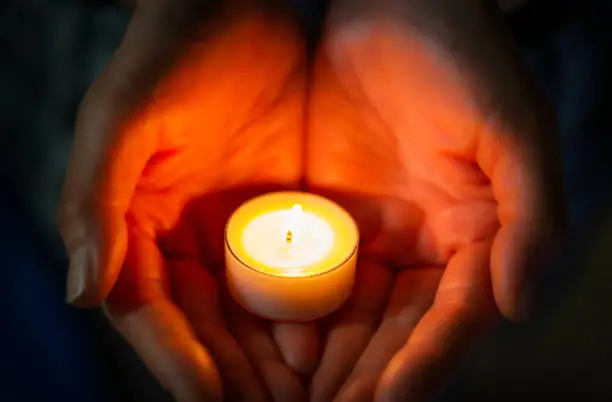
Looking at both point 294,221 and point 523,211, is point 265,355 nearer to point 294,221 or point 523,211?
point 294,221

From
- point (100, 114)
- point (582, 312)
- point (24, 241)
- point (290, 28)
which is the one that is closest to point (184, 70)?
point (100, 114)

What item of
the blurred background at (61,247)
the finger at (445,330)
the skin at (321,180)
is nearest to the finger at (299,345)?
the skin at (321,180)

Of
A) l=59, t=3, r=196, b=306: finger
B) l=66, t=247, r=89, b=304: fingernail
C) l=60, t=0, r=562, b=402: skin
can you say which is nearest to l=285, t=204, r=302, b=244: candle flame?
l=60, t=0, r=562, b=402: skin

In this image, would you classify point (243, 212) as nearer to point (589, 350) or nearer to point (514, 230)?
point (514, 230)

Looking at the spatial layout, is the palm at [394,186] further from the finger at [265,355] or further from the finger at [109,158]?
the finger at [109,158]

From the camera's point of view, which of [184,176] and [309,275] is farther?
[184,176]

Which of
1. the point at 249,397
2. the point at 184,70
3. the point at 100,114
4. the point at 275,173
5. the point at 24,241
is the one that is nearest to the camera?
the point at 249,397

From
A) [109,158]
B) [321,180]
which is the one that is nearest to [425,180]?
[321,180]
